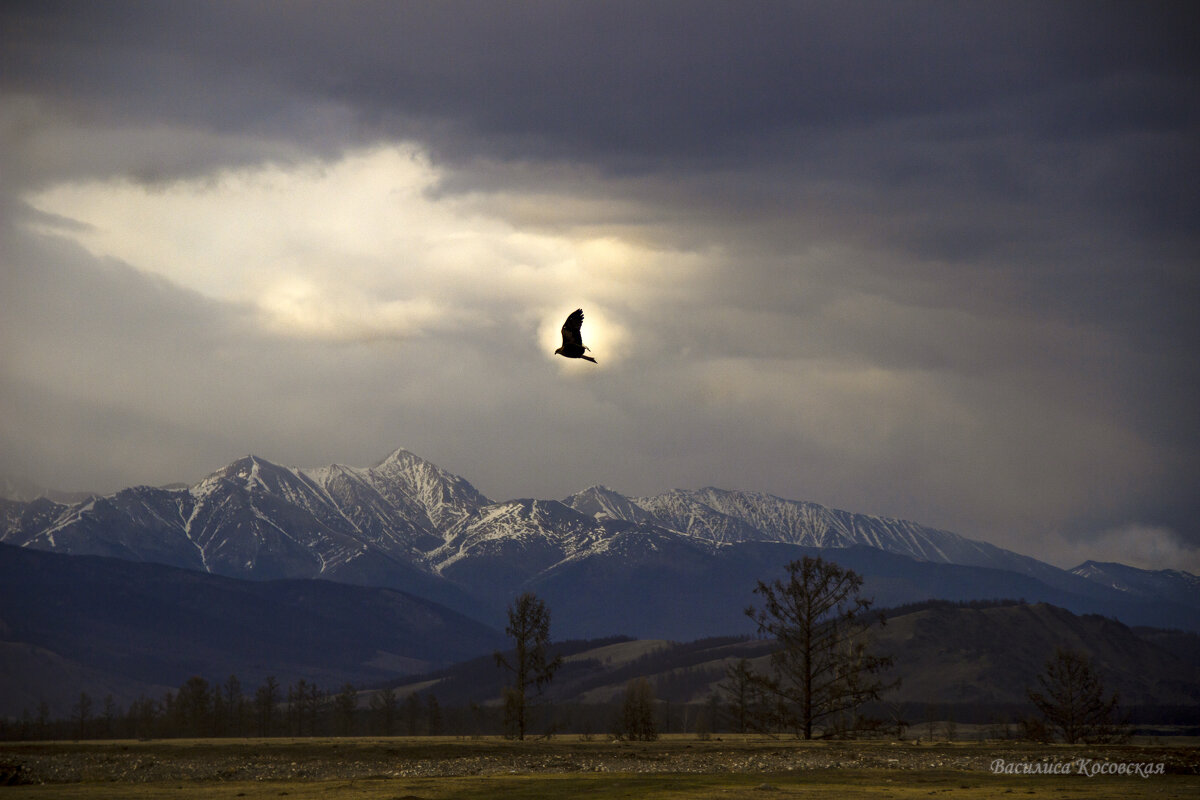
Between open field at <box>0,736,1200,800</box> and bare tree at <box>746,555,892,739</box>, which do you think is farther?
bare tree at <box>746,555,892,739</box>

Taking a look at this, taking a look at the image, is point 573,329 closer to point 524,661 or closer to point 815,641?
point 815,641

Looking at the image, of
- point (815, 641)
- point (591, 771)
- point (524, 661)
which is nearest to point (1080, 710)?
point (815, 641)

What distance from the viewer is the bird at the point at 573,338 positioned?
52.3 metres

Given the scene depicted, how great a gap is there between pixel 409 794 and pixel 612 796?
8876 millimetres

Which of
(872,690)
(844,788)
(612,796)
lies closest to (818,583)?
(872,690)

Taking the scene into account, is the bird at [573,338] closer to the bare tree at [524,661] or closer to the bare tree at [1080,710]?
the bare tree at [524,661]

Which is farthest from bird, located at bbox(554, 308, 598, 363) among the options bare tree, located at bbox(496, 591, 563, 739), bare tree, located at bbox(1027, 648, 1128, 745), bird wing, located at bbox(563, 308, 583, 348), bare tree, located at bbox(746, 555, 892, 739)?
bare tree, located at bbox(1027, 648, 1128, 745)

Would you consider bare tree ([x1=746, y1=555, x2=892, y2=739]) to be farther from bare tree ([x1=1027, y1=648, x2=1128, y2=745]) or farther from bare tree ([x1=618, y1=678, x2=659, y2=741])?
bare tree ([x1=1027, y1=648, x2=1128, y2=745])

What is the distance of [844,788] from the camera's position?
54438 millimetres

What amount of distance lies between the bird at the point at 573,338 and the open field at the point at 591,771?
63.1ft

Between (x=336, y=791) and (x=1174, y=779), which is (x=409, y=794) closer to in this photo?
(x=336, y=791)

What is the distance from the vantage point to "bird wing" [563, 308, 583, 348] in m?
52.7

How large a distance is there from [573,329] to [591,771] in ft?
86.3

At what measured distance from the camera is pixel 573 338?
52844 mm
